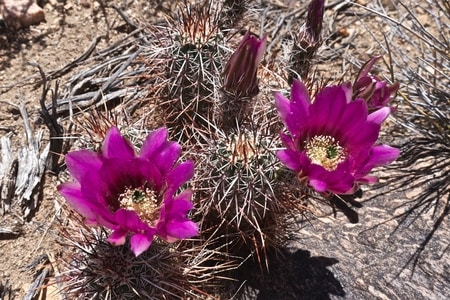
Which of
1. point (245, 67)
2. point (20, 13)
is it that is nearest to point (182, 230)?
point (245, 67)

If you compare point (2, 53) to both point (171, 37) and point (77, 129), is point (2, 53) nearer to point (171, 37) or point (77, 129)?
point (77, 129)

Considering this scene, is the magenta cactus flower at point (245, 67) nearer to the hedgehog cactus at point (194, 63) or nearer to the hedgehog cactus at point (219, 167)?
the hedgehog cactus at point (219, 167)

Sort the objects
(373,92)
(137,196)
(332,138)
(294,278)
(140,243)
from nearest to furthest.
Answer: (140,243) → (137,196) → (332,138) → (373,92) → (294,278)

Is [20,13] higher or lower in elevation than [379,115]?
lower

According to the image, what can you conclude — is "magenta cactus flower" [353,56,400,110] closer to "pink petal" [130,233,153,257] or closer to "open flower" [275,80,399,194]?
"open flower" [275,80,399,194]

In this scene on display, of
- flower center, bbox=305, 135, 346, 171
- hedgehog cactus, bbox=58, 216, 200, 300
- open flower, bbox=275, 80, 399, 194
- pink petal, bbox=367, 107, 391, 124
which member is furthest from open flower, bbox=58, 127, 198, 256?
pink petal, bbox=367, 107, 391, 124

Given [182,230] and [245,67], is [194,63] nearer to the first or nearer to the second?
[245,67]

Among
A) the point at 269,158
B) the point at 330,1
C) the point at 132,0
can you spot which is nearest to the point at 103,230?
the point at 269,158
